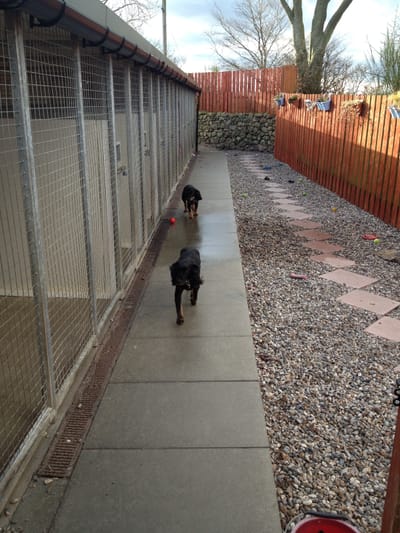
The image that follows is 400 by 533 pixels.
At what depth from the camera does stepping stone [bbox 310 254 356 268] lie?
584 centimetres

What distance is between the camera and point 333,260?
6.00m

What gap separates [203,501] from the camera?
86.2 inches

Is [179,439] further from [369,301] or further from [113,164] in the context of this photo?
[369,301]

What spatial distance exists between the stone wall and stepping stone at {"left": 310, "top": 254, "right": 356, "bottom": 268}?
49.6 ft

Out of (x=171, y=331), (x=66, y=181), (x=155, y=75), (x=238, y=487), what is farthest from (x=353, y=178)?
(x=238, y=487)

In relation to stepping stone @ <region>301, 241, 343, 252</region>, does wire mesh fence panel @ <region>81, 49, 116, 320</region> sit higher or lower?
higher

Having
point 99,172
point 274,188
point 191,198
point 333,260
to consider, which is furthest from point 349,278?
point 274,188

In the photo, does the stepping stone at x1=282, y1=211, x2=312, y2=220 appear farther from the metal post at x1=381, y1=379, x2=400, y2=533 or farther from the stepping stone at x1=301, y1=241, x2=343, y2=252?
the metal post at x1=381, y1=379, x2=400, y2=533

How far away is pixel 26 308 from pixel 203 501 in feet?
8.55

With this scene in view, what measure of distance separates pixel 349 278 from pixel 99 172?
9.98ft

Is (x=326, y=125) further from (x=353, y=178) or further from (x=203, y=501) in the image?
(x=203, y=501)

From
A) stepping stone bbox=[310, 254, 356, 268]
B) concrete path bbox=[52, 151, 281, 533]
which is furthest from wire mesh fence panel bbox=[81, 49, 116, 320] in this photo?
stepping stone bbox=[310, 254, 356, 268]

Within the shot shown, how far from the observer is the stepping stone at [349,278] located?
5.18 metres

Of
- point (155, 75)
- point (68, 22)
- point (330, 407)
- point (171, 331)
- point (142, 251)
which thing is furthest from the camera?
point (155, 75)
